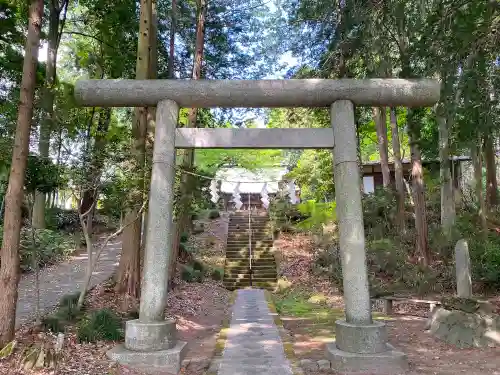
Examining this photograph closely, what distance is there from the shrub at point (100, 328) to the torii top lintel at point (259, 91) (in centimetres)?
358

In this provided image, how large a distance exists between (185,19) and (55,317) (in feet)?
36.4

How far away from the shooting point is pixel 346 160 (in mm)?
6457

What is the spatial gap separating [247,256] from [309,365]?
12.0 meters

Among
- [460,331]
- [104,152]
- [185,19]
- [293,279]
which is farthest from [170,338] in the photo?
[185,19]

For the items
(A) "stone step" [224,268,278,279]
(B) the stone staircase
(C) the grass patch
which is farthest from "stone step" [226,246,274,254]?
(C) the grass patch

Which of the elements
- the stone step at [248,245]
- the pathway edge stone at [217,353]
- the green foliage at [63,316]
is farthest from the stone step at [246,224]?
the green foliage at [63,316]

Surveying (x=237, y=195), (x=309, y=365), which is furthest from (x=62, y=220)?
(x=309, y=365)

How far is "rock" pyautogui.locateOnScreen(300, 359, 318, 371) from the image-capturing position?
19.5 ft

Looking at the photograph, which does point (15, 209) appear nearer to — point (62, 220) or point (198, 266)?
point (198, 266)

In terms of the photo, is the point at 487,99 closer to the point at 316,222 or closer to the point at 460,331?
the point at 460,331

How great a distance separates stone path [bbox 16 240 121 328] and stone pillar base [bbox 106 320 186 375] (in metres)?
2.81

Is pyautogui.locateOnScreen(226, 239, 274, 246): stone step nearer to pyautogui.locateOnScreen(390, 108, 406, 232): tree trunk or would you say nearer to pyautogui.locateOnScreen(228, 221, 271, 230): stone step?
pyautogui.locateOnScreen(228, 221, 271, 230): stone step

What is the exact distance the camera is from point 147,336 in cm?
592

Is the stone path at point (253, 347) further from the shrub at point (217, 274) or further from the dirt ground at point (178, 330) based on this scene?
the shrub at point (217, 274)
